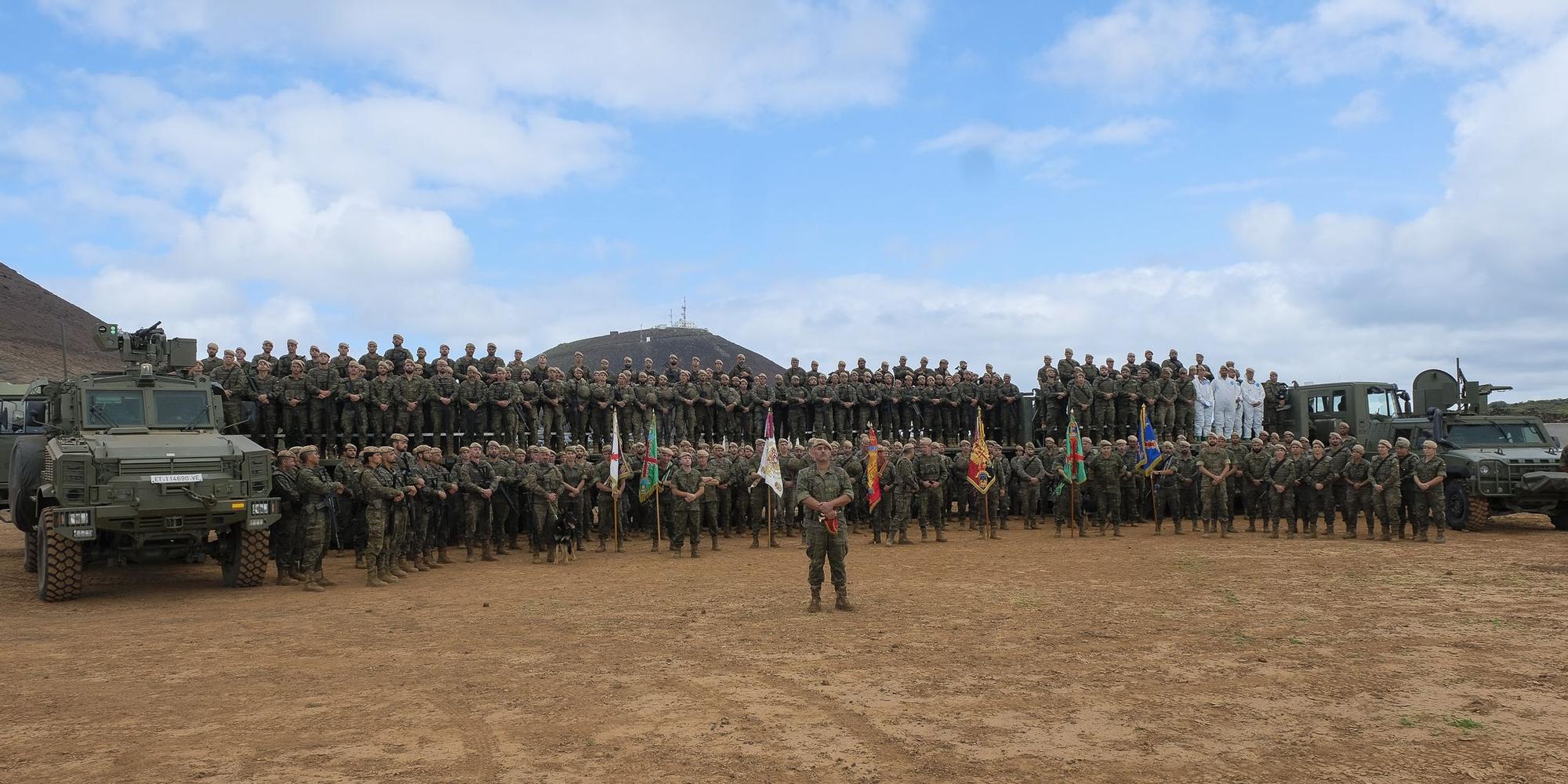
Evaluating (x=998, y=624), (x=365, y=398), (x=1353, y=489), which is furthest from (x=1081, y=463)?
(x=365, y=398)

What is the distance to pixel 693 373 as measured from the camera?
21.7 meters

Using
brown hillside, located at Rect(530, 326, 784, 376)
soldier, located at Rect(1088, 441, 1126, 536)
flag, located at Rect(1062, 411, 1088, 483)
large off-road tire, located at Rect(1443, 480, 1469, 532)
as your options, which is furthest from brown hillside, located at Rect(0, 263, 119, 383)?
large off-road tire, located at Rect(1443, 480, 1469, 532)

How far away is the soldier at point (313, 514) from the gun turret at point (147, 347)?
390 centimetres

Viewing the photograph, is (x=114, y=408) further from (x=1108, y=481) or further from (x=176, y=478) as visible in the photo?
(x=1108, y=481)

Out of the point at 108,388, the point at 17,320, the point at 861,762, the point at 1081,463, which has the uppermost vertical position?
the point at 17,320

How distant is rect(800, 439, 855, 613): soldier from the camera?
1086 cm

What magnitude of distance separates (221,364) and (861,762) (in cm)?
1516

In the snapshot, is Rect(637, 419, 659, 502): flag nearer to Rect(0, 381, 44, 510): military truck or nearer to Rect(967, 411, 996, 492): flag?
Rect(967, 411, 996, 492): flag

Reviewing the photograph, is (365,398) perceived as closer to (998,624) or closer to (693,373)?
(693,373)

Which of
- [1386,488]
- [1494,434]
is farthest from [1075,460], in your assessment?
[1494,434]

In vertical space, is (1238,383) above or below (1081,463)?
above

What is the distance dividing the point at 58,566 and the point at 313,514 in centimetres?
280

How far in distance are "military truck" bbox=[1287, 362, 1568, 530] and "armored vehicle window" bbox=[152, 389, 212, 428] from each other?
2123 centimetres

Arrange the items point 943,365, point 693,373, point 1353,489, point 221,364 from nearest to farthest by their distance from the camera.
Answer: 1. point 221,364
2. point 1353,489
3. point 693,373
4. point 943,365
